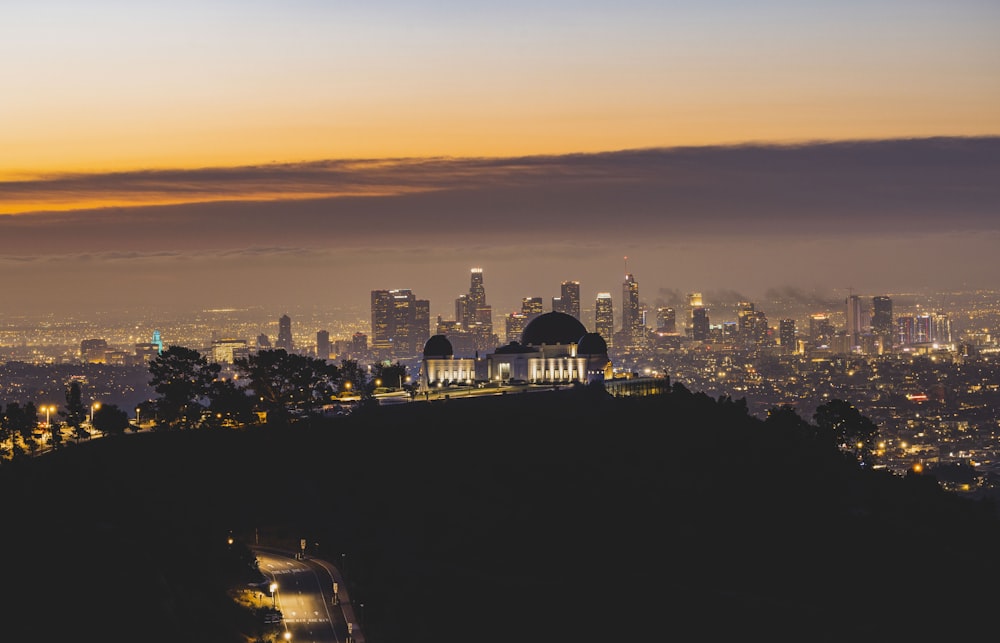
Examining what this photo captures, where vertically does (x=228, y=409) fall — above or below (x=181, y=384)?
below

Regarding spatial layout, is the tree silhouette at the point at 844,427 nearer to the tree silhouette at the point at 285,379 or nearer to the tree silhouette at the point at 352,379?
the tree silhouette at the point at 352,379

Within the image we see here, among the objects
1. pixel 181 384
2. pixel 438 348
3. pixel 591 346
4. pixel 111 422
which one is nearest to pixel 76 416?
pixel 111 422

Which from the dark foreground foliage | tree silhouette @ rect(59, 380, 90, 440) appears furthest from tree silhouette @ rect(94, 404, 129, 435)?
the dark foreground foliage

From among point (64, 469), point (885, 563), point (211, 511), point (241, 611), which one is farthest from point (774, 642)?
point (64, 469)

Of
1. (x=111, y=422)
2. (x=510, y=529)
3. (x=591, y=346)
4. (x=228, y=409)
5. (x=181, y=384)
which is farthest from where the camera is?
(x=591, y=346)

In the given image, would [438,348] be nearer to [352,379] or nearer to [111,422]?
[352,379]

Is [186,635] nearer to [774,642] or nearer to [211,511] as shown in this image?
[211,511]
